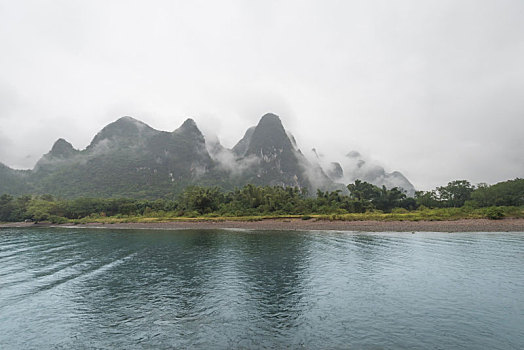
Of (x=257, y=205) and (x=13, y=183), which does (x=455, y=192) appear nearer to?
(x=257, y=205)

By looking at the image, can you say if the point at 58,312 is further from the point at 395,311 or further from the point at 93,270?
the point at 395,311

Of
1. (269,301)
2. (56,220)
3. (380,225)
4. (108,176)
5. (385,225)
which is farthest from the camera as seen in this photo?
(108,176)

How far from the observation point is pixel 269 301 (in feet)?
52.0

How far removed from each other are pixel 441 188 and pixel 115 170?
190 m

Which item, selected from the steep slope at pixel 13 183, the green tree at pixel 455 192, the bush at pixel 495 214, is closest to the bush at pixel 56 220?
the steep slope at pixel 13 183

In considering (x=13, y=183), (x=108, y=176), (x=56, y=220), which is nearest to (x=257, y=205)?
(x=56, y=220)

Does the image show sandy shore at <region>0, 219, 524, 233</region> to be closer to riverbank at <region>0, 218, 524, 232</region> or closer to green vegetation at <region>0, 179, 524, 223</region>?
riverbank at <region>0, 218, 524, 232</region>

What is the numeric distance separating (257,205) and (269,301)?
79.3 meters

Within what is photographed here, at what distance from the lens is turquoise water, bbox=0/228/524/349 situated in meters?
11.5

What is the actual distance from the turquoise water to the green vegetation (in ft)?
172

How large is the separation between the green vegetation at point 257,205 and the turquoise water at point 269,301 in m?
52.4

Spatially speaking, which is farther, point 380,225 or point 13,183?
point 13,183

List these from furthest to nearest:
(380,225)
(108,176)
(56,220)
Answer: (108,176), (56,220), (380,225)

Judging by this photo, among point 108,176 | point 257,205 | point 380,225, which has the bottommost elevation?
point 380,225
